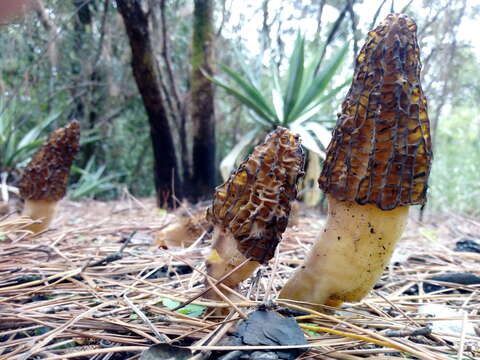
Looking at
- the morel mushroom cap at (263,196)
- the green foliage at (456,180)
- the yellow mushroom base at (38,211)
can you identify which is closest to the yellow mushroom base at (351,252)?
the morel mushroom cap at (263,196)

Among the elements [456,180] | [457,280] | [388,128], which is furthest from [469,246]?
[456,180]

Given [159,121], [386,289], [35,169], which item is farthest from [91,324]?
[159,121]

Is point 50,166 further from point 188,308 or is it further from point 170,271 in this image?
point 188,308

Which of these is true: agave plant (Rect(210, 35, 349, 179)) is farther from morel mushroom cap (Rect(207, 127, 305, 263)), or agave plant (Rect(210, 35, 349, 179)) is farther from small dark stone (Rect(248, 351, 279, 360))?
small dark stone (Rect(248, 351, 279, 360))

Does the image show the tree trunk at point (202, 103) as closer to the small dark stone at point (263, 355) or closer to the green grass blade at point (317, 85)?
the green grass blade at point (317, 85)

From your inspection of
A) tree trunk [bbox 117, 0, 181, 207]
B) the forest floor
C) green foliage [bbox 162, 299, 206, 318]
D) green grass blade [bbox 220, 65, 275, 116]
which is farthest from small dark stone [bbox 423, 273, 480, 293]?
green grass blade [bbox 220, 65, 275, 116]
